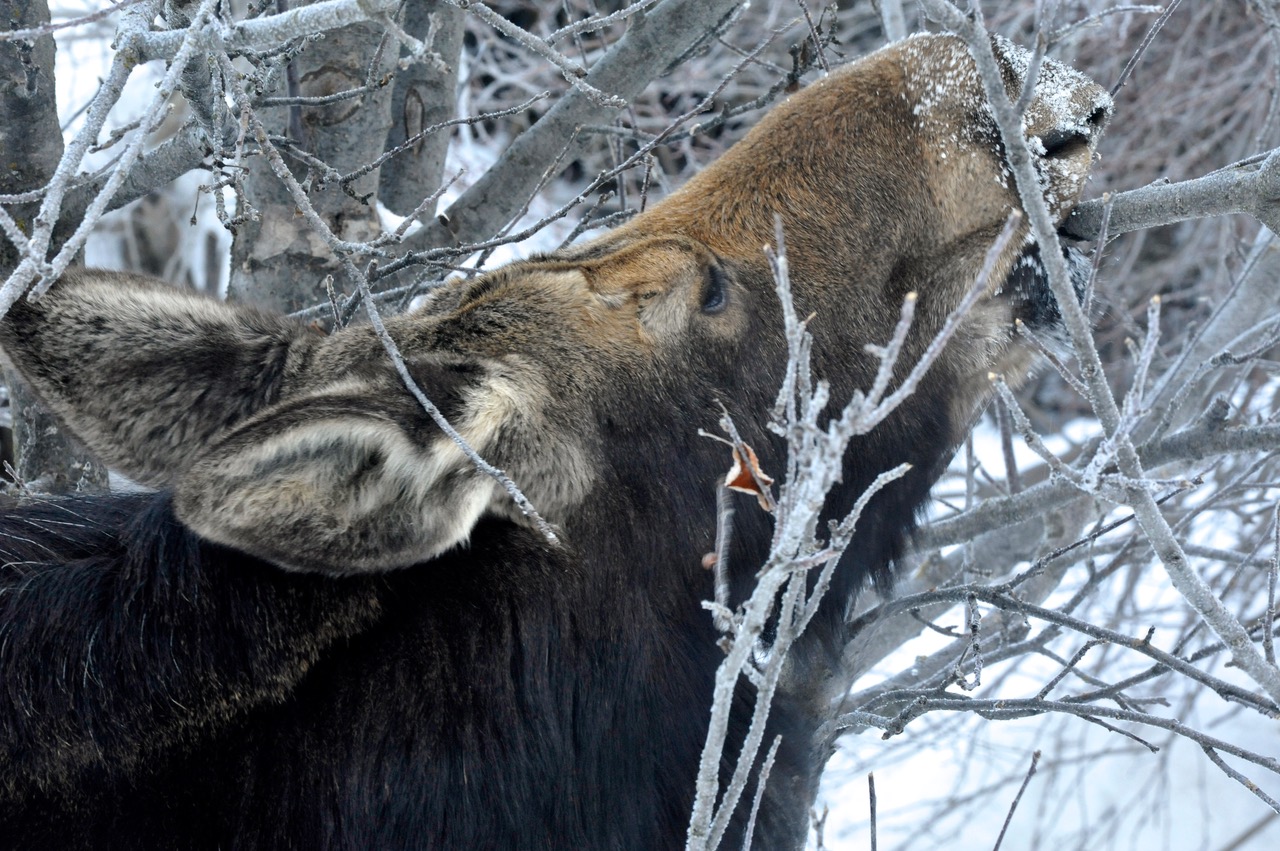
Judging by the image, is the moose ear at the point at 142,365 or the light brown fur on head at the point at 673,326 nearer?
the light brown fur on head at the point at 673,326

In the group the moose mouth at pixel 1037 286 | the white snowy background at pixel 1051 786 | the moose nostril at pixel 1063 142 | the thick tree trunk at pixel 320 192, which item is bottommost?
the white snowy background at pixel 1051 786

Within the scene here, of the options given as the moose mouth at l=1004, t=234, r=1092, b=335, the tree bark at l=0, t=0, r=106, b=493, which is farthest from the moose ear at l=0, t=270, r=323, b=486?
the moose mouth at l=1004, t=234, r=1092, b=335

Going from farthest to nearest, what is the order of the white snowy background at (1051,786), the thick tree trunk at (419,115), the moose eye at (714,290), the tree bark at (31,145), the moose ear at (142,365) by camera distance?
1. the white snowy background at (1051,786)
2. the thick tree trunk at (419,115)
3. the tree bark at (31,145)
4. the moose eye at (714,290)
5. the moose ear at (142,365)

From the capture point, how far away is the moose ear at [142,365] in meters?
2.95

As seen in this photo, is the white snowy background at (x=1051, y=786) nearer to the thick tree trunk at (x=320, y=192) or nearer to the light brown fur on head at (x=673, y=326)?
the thick tree trunk at (x=320, y=192)

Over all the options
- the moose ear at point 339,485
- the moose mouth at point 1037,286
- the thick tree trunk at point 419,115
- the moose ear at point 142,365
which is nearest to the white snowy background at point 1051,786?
the thick tree trunk at point 419,115

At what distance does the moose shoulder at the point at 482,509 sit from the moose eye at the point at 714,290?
0.01m

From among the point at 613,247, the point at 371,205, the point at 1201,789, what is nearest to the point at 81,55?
the point at 371,205

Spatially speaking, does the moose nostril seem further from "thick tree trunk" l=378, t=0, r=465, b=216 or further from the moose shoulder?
"thick tree trunk" l=378, t=0, r=465, b=216

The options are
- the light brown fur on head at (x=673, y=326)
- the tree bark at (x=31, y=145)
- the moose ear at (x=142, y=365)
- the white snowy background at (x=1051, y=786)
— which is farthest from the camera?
the white snowy background at (x=1051, y=786)

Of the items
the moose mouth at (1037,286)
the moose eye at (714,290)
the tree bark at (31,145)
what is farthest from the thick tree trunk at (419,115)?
the moose mouth at (1037,286)

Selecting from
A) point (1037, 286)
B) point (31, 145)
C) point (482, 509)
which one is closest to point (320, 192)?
point (31, 145)

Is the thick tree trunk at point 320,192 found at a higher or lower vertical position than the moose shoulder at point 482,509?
higher

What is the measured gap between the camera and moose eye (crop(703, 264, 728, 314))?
3.09m
